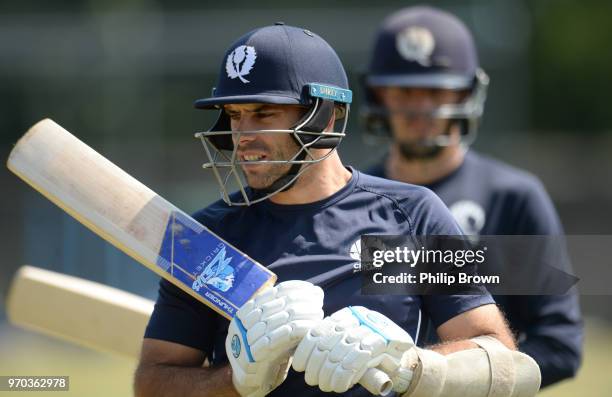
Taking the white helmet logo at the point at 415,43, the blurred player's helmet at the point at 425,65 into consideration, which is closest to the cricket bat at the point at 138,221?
the blurred player's helmet at the point at 425,65

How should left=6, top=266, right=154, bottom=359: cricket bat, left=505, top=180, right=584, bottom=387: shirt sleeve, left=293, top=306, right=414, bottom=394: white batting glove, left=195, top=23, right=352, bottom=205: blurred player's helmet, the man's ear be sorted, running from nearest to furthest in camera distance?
left=293, top=306, right=414, bottom=394: white batting glove, left=195, top=23, right=352, bottom=205: blurred player's helmet, the man's ear, left=6, top=266, right=154, bottom=359: cricket bat, left=505, top=180, right=584, bottom=387: shirt sleeve

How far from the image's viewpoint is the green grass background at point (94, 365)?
807 centimetres

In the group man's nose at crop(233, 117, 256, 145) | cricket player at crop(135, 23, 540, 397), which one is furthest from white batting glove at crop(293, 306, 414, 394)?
man's nose at crop(233, 117, 256, 145)

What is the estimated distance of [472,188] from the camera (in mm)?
4891

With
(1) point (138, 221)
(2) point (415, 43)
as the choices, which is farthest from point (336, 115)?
(2) point (415, 43)

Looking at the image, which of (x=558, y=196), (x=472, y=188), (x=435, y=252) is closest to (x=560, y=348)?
(x=472, y=188)

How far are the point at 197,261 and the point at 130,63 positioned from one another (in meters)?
12.7

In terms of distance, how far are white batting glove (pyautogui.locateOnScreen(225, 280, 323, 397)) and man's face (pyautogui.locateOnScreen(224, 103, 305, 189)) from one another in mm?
460

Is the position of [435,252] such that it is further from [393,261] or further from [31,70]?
[31,70]

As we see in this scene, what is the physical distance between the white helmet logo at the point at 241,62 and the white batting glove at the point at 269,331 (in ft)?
2.31

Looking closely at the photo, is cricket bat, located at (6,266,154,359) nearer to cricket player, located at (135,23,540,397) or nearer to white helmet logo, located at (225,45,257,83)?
cricket player, located at (135,23,540,397)

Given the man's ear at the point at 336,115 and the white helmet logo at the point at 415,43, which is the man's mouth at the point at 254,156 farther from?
the white helmet logo at the point at 415,43

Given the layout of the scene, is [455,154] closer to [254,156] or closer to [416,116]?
Answer: [416,116]

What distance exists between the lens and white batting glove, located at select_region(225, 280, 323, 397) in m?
2.74
